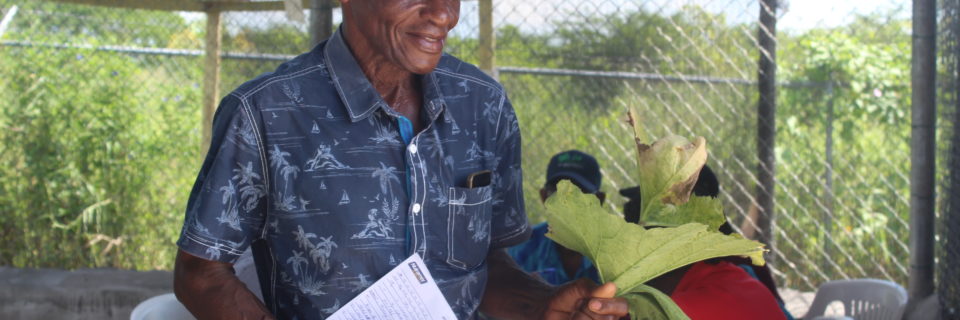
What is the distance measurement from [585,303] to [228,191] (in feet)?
2.03

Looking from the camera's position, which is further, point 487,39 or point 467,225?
point 487,39

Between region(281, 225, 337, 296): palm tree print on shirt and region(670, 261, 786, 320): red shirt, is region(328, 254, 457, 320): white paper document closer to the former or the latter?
region(281, 225, 337, 296): palm tree print on shirt

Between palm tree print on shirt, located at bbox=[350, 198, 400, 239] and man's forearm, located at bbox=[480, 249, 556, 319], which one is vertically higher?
palm tree print on shirt, located at bbox=[350, 198, 400, 239]

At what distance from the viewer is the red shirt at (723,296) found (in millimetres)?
2332

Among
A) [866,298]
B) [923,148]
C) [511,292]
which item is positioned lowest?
[866,298]

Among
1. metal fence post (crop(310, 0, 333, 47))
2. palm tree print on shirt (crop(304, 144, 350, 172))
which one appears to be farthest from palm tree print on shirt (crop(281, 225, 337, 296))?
metal fence post (crop(310, 0, 333, 47))

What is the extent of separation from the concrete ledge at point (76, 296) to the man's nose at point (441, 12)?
8.64ft

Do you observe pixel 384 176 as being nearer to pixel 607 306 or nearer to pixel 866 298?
pixel 607 306

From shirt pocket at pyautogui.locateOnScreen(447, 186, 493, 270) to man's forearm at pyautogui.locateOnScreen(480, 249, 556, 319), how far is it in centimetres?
10

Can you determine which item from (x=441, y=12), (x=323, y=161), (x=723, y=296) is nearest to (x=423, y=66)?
(x=441, y=12)

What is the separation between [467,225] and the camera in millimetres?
1718

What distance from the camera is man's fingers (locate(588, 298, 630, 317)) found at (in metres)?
1.52

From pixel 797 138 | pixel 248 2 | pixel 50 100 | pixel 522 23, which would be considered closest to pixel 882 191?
pixel 797 138

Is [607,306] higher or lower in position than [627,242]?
lower
